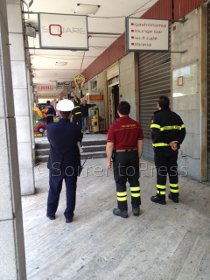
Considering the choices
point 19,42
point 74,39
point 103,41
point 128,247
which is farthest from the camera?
point 103,41

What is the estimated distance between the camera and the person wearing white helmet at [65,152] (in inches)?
159

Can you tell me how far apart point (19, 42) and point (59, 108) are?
218cm

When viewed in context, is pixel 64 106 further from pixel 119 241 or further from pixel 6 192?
pixel 6 192

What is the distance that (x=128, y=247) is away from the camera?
3.37m

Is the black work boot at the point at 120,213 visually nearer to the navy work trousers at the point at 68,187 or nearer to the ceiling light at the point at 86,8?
the navy work trousers at the point at 68,187

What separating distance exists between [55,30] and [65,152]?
2833 millimetres

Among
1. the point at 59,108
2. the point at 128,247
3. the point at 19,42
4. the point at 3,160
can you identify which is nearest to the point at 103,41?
the point at 19,42

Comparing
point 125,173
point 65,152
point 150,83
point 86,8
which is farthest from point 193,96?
point 86,8

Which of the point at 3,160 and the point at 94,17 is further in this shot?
the point at 94,17

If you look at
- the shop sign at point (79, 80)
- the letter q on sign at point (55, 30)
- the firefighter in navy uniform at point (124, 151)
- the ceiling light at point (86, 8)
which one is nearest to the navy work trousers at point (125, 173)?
the firefighter in navy uniform at point (124, 151)

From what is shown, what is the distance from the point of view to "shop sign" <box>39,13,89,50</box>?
562 centimetres

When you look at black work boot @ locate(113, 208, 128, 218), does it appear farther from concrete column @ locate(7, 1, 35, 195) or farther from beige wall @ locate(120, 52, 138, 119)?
beige wall @ locate(120, 52, 138, 119)

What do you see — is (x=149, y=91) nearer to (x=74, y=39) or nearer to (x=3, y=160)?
(x=74, y=39)

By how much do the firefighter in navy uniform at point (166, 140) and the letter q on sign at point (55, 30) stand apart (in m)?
2.52
